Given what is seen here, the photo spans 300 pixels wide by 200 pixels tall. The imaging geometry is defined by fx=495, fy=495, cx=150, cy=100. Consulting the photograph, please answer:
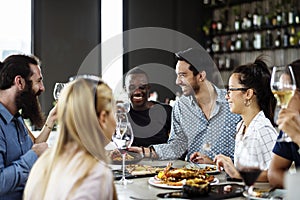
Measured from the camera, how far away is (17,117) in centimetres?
241

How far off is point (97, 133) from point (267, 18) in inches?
202

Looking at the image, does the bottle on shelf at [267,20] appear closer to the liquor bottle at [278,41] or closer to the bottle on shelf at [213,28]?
the liquor bottle at [278,41]

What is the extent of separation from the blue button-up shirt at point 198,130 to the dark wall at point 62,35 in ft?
9.03

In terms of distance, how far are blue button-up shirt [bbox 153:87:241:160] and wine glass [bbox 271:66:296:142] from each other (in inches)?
54.0

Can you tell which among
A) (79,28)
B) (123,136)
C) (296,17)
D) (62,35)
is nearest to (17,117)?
(123,136)

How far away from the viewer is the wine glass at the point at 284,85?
5.71 ft

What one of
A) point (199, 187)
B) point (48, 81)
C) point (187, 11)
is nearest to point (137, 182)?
point (199, 187)

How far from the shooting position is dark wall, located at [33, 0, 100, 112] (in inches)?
229

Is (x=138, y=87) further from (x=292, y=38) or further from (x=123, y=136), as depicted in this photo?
(x=292, y=38)

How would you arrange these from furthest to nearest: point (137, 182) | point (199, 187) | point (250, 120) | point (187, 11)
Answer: point (187, 11), point (250, 120), point (137, 182), point (199, 187)

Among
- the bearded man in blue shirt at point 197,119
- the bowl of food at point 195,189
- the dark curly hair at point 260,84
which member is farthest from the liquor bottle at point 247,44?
the bowl of food at point 195,189

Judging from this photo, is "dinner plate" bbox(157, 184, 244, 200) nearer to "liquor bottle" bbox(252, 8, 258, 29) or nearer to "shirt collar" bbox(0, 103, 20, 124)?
"shirt collar" bbox(0, 103, 20, 124)

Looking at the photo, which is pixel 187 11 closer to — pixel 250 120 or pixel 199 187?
pixel 250 120

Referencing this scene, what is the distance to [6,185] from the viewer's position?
2062 mm
